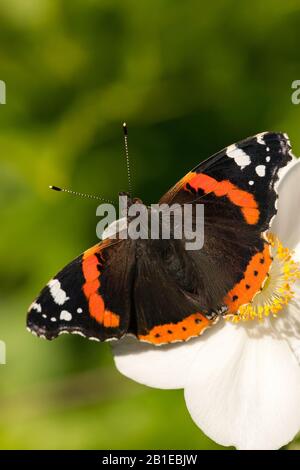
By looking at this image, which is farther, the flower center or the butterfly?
the flower center

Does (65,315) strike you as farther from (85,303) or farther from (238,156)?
(238,156)

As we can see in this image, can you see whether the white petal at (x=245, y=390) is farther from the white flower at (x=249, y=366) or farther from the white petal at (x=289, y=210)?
the white petal at (x=289, y=210)

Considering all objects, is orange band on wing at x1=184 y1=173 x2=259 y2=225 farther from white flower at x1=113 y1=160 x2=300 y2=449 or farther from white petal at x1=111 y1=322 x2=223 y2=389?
white petal at x1=111 y1=322 x2=223 y2=389

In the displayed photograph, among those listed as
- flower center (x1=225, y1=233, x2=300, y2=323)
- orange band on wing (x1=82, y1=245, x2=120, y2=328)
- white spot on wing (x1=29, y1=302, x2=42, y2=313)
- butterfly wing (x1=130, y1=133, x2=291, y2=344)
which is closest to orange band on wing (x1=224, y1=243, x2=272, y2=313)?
butterfly wing (x1=130, y1=133, x2=291, y2=344)

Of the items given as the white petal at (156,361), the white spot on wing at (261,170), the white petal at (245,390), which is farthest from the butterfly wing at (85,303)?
the white spot on wing at (261,170)

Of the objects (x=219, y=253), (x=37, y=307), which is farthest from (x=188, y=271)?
(x=37, y=307)

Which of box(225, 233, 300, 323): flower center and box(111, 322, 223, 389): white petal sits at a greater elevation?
box(225, 233, 300, 323): flower center

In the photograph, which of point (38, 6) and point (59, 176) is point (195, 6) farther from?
point (59, 176)
